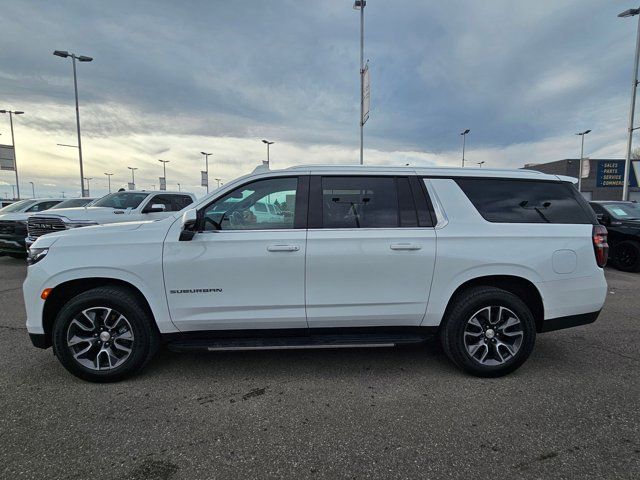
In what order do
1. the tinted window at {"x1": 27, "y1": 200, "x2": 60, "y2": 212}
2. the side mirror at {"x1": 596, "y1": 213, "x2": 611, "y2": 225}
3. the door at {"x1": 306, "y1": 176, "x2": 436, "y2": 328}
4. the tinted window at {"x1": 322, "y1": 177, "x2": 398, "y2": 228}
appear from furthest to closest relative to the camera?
the tinted window at {"x1": 27, "y1": 200, "x2": 60, "y2": 212} < the side mirror at {"x1": 596, "y1": 213, "x2": 611, "y2": 225} < the tinted window at {"x1": 322, "y1": 177, "x2": 398, "y2": 228} < the door at {"x1": 306, "y1": 176, "x2": 436, "y2": 328}

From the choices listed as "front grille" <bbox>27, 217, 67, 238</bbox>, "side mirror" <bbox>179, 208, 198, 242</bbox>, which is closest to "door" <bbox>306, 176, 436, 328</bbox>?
"side mirror" <bbox>179, 208, 198, 242</bbox>

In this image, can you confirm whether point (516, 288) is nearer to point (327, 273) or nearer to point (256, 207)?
point (327, 273)

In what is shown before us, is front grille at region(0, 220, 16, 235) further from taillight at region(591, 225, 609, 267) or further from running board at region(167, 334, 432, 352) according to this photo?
taillight at region(591, 225, 609, 267)

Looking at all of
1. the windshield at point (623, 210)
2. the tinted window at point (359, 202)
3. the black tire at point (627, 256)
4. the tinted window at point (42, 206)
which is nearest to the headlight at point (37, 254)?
the tinted window at point (359, 202)

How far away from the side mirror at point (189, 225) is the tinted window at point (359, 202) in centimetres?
111

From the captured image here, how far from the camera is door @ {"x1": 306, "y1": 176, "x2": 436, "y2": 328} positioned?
3199 mm

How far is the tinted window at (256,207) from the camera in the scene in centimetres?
330

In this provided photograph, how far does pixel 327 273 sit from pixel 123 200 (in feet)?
26.0

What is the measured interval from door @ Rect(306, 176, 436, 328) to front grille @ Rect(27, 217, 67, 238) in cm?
718

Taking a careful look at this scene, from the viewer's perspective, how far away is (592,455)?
2.35 metres

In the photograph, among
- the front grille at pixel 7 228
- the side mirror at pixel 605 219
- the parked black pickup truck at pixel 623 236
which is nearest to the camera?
the parked black pickup truck at pixel 623 236

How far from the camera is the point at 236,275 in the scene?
3.17 metres

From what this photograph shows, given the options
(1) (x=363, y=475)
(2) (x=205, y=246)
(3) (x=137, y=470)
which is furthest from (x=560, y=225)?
(3) (x=137, y=470)

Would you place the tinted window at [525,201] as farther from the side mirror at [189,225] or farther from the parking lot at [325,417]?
the side mirror at [189,225]
